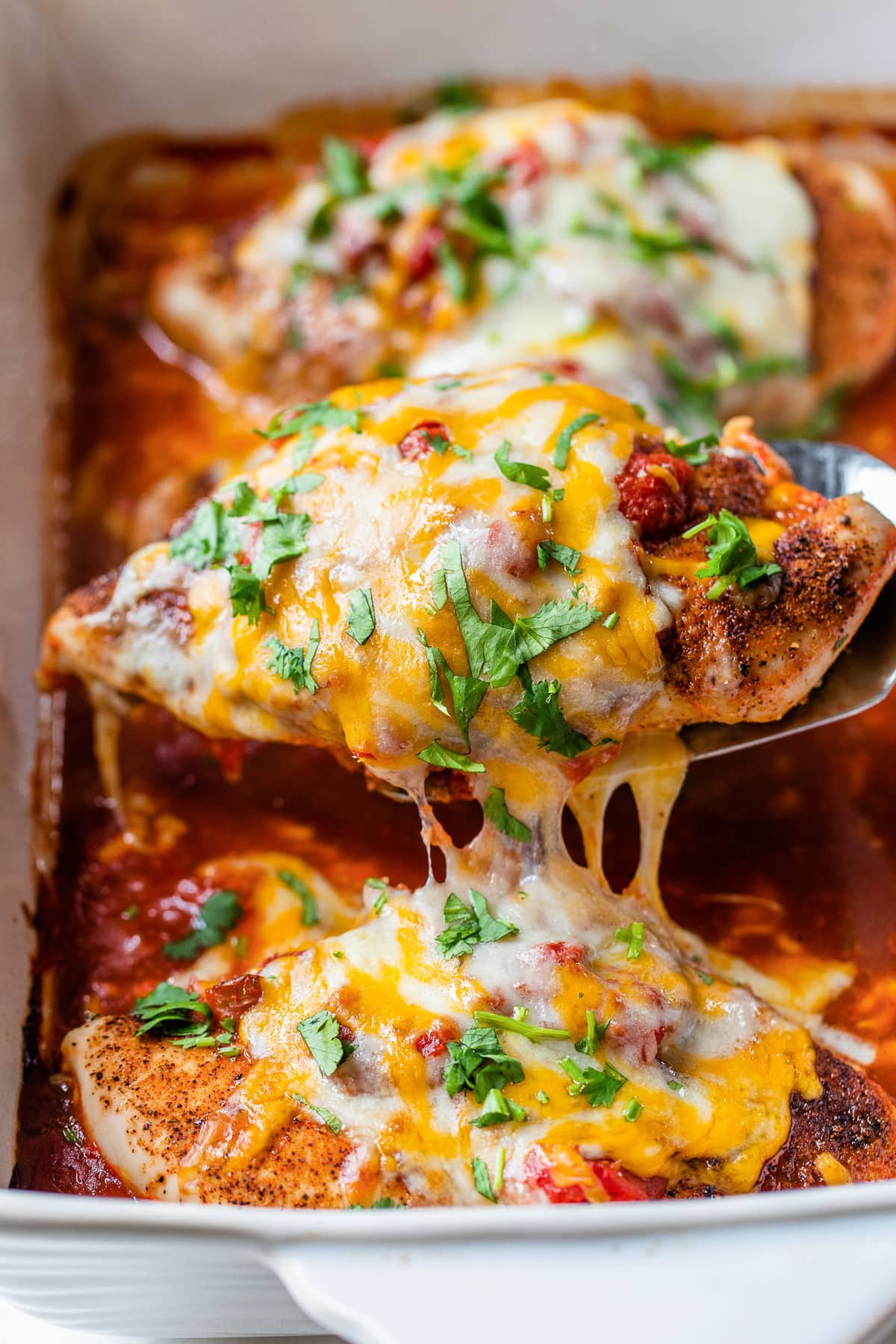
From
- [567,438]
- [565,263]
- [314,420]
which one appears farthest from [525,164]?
[567,438]

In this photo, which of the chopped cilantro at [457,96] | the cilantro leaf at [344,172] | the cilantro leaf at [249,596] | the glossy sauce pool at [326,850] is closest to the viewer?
the cilantro leaf at [249,596]

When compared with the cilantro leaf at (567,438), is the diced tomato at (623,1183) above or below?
below

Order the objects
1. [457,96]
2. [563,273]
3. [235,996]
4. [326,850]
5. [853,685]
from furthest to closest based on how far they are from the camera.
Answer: [457,96] < [563,273] < [326,850] < [853,685] < [235,996]

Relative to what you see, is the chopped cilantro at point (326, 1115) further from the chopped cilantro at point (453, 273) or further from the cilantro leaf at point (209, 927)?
the chopped cilantro at point (453, 273)

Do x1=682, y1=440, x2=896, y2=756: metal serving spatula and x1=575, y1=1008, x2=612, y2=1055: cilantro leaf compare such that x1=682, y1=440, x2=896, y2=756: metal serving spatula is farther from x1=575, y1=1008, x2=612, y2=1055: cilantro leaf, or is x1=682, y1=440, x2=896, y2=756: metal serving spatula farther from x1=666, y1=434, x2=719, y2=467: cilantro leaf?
x1=575, y1=1008, x2=612, y2=1055: cilantro leaf

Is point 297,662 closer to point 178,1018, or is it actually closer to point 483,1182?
point 178,1018

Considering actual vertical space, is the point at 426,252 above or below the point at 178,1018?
above

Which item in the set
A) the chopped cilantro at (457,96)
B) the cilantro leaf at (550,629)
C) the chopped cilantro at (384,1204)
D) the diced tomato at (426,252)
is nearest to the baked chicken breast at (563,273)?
the diced tomato at (426,252)

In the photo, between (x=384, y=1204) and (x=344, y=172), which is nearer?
(x=384, y=1204)
